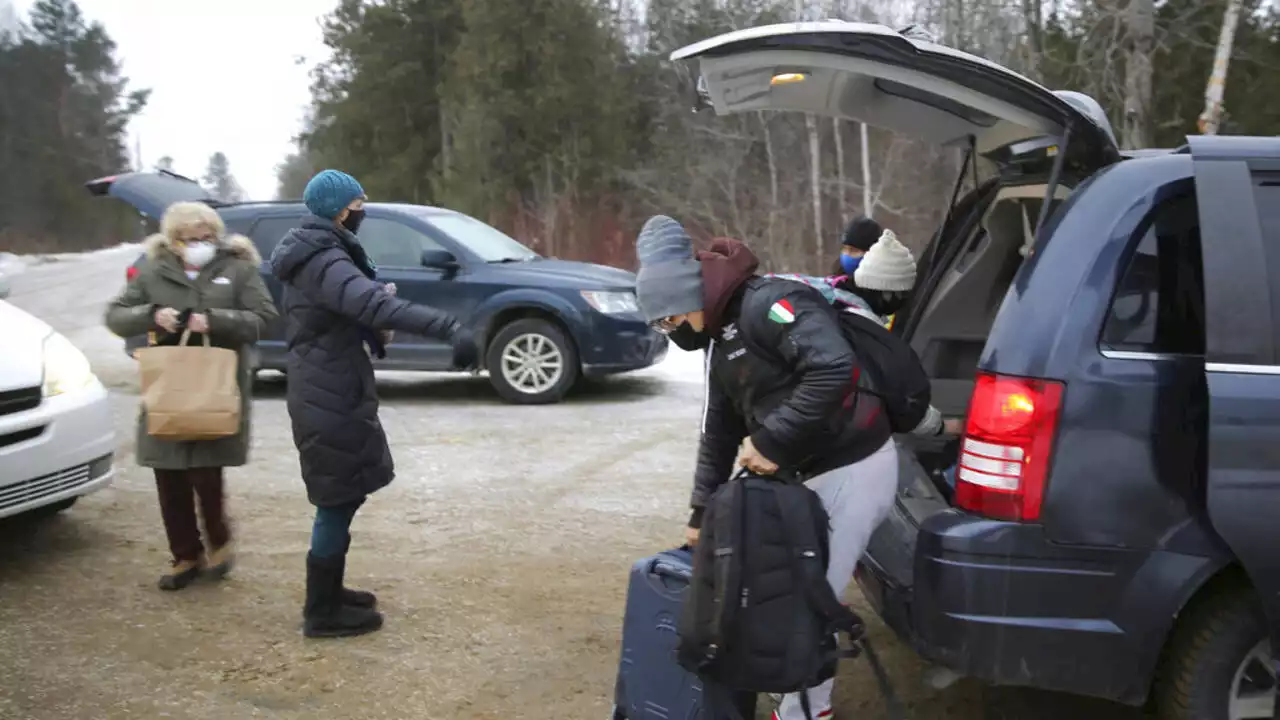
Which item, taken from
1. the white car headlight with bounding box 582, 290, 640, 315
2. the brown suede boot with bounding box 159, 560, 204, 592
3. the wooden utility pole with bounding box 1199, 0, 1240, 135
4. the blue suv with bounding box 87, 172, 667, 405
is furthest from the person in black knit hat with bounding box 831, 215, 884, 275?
the wooden utility pole with bounding box 1199, 0, 1240, 135

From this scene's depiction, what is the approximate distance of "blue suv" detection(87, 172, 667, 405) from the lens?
28.3 ft

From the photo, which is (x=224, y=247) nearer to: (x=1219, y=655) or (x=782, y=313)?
(x=782, y=313)

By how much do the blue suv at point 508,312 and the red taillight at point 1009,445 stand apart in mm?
5937

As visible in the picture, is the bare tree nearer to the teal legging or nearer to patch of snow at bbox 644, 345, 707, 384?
patch of snow at bbox 644, 345, 707, 384

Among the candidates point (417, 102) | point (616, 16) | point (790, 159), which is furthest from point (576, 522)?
point (417, 102)

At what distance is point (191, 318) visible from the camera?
13.7 feet

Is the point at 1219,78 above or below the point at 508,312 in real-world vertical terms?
above

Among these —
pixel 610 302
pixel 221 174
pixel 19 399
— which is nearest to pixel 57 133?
pixel 610 302

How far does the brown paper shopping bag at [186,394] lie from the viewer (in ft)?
13.4

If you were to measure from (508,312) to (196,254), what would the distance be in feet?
15.1

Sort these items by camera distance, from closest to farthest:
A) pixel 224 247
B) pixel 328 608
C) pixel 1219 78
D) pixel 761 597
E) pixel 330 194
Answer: pixel 761 597, pixel 330 194, pixel 328 608, pixel 224 247, pixel 1219 78

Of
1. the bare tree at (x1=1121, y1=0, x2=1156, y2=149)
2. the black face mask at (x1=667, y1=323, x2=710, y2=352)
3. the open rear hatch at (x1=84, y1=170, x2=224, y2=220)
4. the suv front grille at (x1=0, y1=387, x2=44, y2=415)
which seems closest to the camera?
the black face mask at (x1=667, y1=323, x2=710, y2=352)

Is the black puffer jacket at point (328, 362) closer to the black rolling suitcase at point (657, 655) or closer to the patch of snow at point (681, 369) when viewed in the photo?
the black rolling suitcase at point (657, 655)

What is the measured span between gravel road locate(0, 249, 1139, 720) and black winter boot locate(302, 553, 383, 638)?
0.21ft
